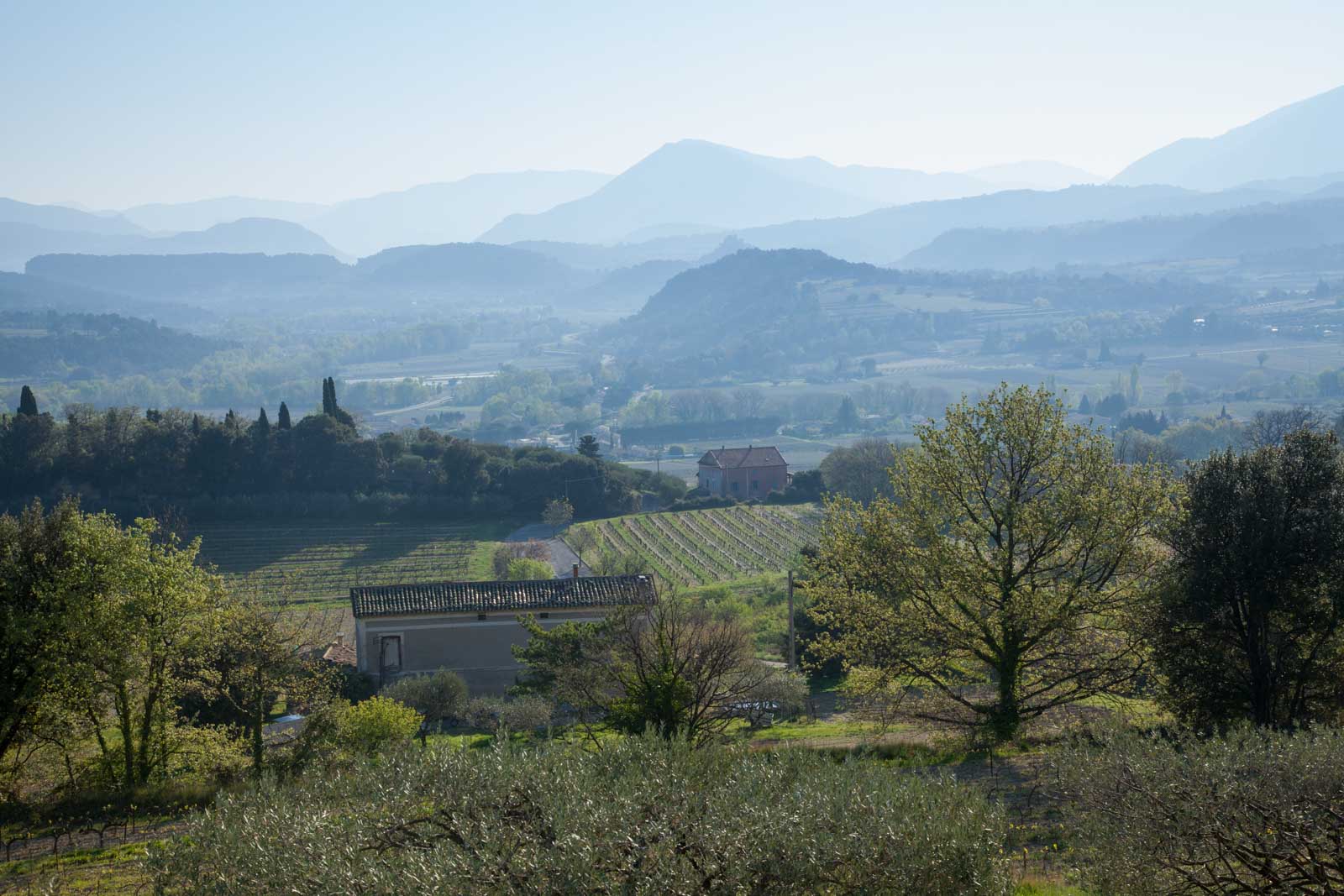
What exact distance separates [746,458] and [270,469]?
34.6m

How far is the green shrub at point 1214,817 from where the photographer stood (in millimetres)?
6250

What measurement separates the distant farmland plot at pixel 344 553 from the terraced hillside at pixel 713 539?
689 cm

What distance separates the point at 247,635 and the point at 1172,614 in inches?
576

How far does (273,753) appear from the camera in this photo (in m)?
Answer: 15.9

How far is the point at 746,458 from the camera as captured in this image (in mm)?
77938

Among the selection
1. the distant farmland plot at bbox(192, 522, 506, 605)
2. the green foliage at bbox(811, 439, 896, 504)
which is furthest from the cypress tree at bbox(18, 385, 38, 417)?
the green foliage at bbox(811, 439, 896, 504)

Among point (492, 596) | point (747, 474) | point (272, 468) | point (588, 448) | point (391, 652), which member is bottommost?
point (747, 474)

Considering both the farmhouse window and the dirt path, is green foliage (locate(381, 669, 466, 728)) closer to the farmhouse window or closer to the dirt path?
the farmhouse window

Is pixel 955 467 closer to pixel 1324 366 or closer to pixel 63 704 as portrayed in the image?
pixel 63 704

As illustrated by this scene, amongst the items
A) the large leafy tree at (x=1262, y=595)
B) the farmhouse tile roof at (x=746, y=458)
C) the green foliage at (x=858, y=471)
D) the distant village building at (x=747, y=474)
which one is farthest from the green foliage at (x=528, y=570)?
the farmhouse tile roof at (x=746, y=458)

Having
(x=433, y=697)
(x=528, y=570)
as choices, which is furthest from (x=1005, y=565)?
(x=528, y=570)

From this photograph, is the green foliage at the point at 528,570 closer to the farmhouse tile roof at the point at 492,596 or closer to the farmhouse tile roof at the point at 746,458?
the farmhouse tile roof at the point at 492,596

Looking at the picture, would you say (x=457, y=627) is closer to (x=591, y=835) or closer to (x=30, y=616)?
(x=30, y=616)

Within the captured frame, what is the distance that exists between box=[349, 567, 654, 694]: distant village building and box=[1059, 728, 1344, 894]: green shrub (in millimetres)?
20593
